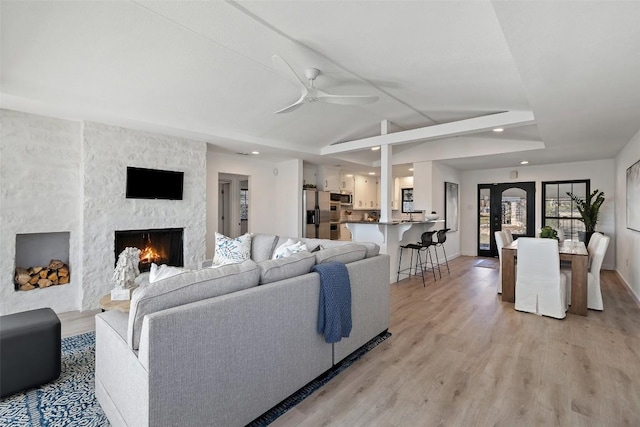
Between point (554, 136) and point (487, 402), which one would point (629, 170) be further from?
point (487, 402)

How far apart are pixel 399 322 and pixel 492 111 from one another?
3059mm

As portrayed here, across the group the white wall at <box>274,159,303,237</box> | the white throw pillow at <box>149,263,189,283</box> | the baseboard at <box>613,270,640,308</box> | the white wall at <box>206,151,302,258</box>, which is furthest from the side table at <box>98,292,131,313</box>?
the baseboard at <box>613,270,640,308</box>

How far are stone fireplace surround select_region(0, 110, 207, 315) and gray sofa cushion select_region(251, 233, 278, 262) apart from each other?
154 cm

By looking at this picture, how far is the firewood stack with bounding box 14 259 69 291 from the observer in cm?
359

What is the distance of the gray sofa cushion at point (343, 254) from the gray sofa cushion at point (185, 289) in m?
0.65

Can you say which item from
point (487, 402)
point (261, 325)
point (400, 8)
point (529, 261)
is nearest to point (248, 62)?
point (400, 8)

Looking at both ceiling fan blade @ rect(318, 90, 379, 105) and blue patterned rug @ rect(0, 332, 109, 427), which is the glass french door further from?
blue patterned rug @ rect(0, 332, 109, 427)

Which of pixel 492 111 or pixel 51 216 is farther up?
pixel 492 111

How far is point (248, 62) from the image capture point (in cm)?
328

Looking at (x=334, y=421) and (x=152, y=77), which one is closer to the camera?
(x=334, y=421)

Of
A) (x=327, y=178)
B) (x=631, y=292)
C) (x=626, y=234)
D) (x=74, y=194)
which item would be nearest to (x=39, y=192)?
(x=74, y=194)

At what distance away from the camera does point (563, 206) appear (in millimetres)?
7047

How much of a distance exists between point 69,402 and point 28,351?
440 millimetres

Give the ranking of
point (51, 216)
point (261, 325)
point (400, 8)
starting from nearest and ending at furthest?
point (261, 325)
point (400, 8)
point (51, 216)
